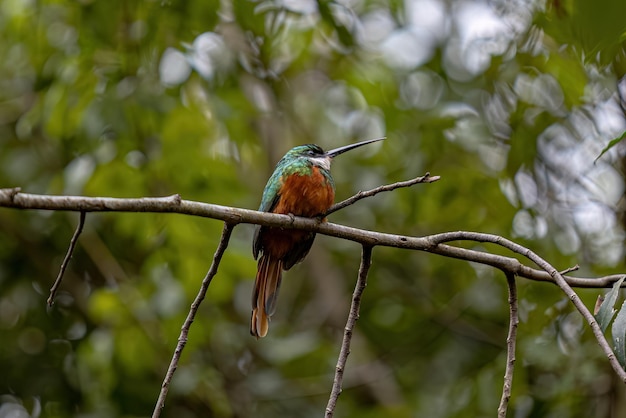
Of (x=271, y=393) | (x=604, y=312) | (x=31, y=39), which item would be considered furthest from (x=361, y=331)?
(x=604, y=312)

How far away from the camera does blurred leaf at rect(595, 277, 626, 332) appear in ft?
4.87

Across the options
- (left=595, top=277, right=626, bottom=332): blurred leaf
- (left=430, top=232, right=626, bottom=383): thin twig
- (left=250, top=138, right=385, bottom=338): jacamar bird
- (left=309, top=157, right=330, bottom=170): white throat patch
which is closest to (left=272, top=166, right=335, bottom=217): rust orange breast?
(left=250, top=138, right=385, bottom=338): jacamar bird

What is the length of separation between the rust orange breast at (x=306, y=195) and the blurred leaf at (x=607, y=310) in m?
1.14

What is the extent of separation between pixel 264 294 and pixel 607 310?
4.43 ft

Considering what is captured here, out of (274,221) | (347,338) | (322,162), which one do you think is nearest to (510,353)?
(347,338)

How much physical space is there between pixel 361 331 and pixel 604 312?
127 inches

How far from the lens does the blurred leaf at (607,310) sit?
148 centimetres

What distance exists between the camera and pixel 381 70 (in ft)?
13.5

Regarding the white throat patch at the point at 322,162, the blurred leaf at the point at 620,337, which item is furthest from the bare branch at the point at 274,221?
the white throat patch at the point at 322,162

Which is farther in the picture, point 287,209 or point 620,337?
point 287,209

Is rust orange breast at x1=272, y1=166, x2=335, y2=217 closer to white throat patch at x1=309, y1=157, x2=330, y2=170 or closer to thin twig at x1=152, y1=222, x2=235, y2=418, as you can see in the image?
white throat patch at x1=309, y1=157, x2=330, y2=170

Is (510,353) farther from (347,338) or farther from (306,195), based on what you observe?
(306,195)

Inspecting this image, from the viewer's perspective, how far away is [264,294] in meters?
2.62

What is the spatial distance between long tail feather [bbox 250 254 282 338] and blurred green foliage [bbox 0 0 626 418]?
0.35 meters
